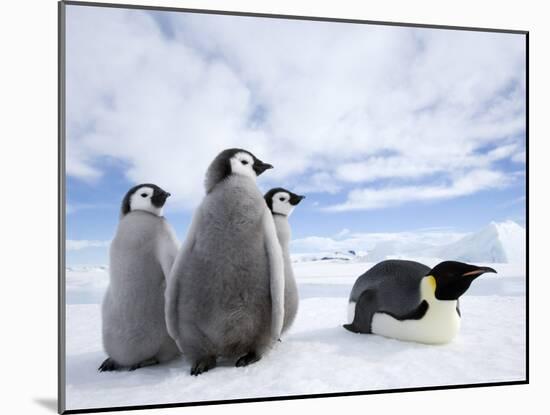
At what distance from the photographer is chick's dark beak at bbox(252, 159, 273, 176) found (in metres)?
3.05

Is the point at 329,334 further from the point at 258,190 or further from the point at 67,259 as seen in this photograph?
the point at 67,259

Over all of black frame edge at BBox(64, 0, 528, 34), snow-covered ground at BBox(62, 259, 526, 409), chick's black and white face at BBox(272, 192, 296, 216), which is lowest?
snow-covered ground at BBox(62, 259, 526, 409)

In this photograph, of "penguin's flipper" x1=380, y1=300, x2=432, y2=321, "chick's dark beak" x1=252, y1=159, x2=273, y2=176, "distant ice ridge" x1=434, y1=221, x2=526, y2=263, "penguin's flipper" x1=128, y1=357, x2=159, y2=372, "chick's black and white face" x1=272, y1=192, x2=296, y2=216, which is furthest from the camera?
"distant ice ridge" x1=434, y1=221, x2=526, y2=263

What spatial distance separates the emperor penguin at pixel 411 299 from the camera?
3.27 m

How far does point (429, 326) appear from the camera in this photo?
327cm

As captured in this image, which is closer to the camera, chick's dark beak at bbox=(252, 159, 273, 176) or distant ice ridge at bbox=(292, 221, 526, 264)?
chick's dark beak at bbox=(252, 159, 273, 176)

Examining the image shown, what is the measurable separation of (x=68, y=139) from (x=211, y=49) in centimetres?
71

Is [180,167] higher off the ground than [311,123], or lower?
lower

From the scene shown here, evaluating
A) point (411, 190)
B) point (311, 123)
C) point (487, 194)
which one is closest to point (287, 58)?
point (311, 123)

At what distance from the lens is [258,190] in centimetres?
300

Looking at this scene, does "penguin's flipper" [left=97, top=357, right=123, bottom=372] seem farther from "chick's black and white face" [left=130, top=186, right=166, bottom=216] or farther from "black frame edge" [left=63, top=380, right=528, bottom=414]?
"chick's black and white face" [left=130, top=186, right=166, bottom=216]

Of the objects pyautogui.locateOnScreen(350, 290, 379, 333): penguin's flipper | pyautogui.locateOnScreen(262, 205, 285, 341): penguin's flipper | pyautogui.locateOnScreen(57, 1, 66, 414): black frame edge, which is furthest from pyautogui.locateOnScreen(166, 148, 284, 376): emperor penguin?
pyautogui.locateOnScreen(350, 290, 379, 333): penguin's flipper

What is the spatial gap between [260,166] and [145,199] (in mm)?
496

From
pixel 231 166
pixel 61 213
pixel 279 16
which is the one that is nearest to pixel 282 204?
pixel 231 166
